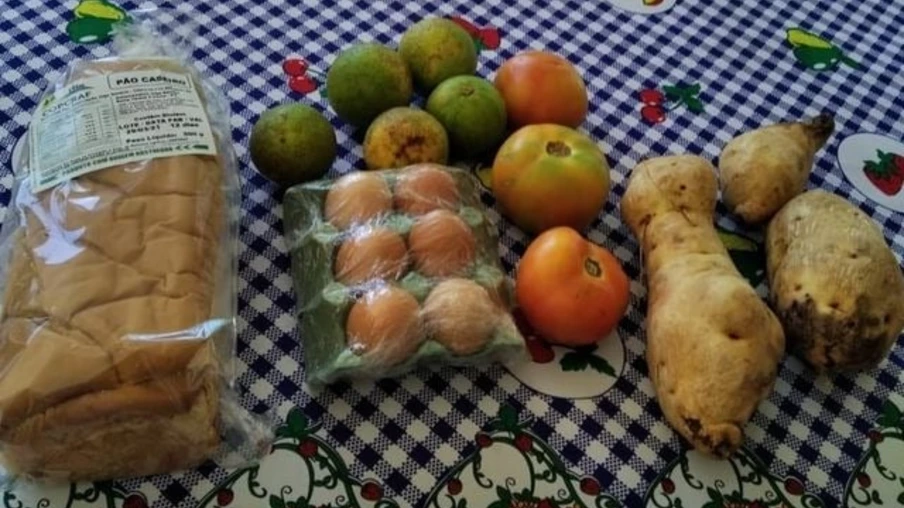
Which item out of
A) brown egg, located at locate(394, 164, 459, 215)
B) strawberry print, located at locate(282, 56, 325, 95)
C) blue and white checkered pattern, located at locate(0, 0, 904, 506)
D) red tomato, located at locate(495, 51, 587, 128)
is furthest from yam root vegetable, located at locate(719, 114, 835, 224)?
strawberry print, located at locate(282, 56, 325, 95)

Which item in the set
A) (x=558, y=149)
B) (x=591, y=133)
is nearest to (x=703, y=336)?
(x=558, y=149)

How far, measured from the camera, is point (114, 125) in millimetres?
678

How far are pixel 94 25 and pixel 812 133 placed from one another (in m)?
0.71

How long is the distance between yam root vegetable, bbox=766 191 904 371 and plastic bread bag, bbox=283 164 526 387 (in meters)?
0.23

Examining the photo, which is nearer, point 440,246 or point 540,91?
point 440,246

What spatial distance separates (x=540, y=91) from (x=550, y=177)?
13 cm

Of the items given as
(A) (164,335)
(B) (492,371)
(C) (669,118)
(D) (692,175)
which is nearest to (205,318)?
(A) (164,335)

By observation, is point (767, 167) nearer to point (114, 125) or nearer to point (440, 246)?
point (440, 246)

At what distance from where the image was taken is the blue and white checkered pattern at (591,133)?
0.68 metres

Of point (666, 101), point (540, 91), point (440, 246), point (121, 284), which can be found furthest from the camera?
point (666, 101)

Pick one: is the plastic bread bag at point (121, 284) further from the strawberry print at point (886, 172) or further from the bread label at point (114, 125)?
the strawberry print at point (886, 172)

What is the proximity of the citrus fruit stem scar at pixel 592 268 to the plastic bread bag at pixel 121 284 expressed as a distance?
0.27 meters

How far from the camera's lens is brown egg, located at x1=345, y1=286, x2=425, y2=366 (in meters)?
0.65

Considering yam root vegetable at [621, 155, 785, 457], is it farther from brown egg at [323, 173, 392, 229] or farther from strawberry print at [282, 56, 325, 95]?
strawberry print at [282, 56, 325, 95]
